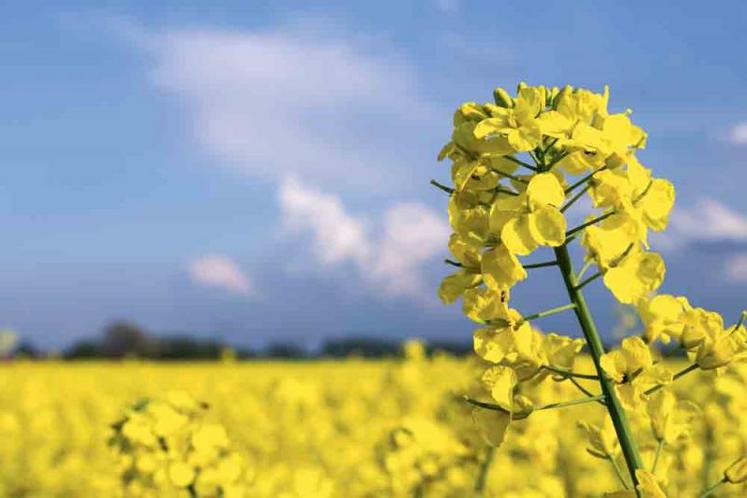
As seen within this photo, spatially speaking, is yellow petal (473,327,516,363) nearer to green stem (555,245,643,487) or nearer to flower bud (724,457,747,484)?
green stem (555,245,643,487)

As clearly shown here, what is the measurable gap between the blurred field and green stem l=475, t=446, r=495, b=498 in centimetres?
4

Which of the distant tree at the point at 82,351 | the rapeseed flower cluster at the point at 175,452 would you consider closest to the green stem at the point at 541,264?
the rapeseed flower cluster at the point at 175,452

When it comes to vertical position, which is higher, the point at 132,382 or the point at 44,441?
the point at 132,382

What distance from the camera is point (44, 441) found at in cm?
1073

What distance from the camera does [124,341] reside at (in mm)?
42656

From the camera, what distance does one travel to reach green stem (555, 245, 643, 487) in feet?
5.88

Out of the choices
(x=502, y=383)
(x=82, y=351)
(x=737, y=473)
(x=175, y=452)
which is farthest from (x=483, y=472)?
(x=82, y=351)

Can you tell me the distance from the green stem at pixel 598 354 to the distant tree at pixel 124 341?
131ft

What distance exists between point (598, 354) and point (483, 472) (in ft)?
5.84

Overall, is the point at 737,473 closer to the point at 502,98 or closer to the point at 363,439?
the point at 502,98

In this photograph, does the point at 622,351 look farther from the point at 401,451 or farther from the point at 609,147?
the point at 401,451

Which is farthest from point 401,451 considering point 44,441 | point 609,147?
point 44,441

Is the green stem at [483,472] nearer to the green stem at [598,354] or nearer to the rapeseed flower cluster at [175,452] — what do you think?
the rapeseed flower cluster at [175,452]

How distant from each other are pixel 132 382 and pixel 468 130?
55.2ft
